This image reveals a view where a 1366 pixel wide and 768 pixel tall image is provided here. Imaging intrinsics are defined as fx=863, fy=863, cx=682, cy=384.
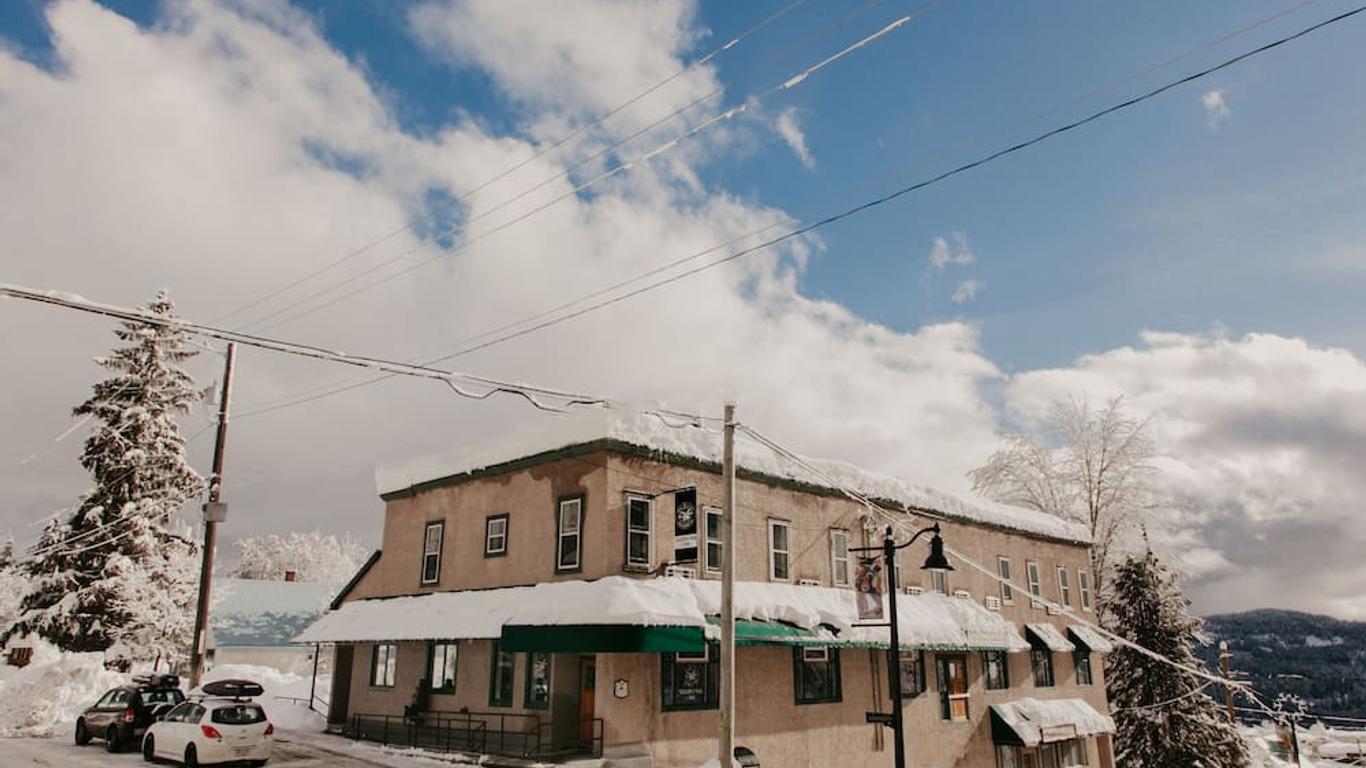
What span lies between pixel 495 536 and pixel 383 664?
21.7 ft

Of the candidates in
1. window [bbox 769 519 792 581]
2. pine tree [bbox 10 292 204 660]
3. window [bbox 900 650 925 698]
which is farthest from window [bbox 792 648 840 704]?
pine tree [bbox 10 292 204 660]

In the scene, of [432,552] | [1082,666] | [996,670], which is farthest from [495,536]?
[1082,666]

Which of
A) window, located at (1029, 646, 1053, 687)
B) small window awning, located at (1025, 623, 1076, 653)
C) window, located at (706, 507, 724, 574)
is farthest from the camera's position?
window, located at (1029, 646, 1053, 687)

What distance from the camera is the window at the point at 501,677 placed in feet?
73.9

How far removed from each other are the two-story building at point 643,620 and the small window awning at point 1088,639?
540cm

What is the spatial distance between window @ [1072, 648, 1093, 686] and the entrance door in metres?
24.2

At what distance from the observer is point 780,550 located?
25.3 metres

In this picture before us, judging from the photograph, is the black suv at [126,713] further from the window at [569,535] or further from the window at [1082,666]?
the window at [1082,666]

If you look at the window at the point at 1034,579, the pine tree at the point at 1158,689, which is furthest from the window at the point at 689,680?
the pine tree at the point at 1158,689

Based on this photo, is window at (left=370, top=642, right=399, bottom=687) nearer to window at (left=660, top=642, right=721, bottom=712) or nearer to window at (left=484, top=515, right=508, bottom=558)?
window at (left=484, top=515, right=508, bottom=558)

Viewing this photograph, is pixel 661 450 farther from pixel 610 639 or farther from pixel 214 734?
pixel 214 734

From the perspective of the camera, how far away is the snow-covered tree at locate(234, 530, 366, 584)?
109631 millimetres

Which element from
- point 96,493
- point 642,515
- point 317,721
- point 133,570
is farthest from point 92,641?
point 642,515

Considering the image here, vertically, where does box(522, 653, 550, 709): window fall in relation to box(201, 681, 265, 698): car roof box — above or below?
above
